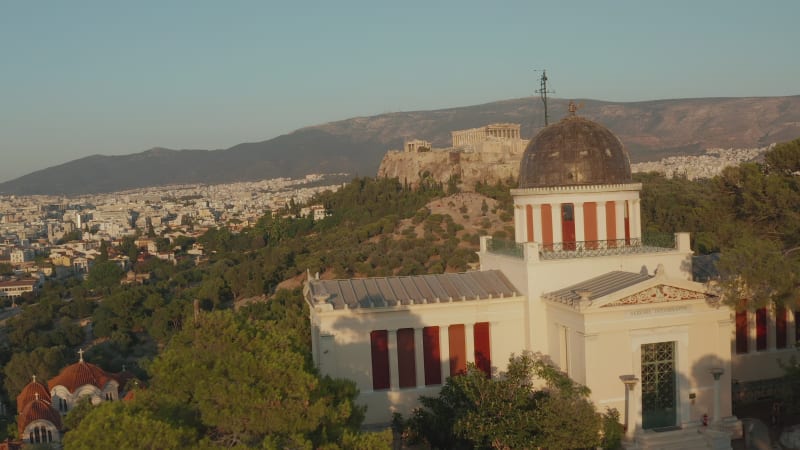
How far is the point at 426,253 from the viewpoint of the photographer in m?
64.6

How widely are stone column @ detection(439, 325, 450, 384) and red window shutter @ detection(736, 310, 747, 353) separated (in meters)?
8.88

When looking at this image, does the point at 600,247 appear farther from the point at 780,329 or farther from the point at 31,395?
the point at 31,395

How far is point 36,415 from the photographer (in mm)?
36000

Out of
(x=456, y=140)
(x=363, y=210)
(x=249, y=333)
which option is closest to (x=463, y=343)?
(x=249, y=333)

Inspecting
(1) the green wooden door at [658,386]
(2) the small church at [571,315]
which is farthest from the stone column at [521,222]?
(1) the green wooden door at [658,386]

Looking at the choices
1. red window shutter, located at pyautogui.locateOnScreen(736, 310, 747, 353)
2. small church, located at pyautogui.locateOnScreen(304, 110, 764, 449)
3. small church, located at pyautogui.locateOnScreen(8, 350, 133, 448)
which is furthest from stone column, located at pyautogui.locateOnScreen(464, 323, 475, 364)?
small church, located at pyautogui.locateOnScreen(8, 350, 133, 448)

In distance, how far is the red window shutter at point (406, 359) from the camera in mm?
20797

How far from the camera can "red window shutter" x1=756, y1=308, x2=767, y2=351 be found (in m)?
22.9

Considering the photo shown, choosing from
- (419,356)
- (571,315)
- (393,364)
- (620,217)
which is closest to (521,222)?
(620,217)

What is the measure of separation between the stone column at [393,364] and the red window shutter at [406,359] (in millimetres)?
103

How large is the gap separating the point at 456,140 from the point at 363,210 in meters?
75.6

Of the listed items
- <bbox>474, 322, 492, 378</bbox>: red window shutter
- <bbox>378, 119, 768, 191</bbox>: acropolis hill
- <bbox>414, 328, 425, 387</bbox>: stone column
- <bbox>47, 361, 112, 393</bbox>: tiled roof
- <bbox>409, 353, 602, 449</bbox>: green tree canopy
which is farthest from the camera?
<bbox>378, 119, 768, 191</bbox>: acropolis hill

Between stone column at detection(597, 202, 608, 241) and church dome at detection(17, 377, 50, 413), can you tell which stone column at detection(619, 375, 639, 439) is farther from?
church dome at detection(17, 377, 50, 413)

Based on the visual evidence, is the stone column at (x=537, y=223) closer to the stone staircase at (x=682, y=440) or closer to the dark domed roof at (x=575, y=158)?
the dark domed roof at (x=575, y=158)
